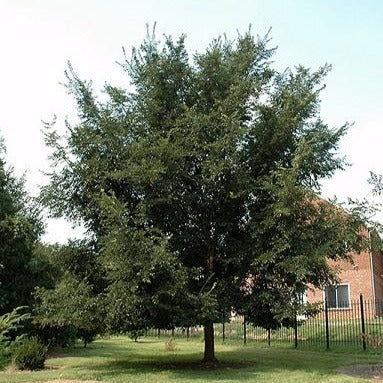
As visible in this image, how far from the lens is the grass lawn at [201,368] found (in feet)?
46.8

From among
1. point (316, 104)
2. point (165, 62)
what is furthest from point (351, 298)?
point (165, 62)

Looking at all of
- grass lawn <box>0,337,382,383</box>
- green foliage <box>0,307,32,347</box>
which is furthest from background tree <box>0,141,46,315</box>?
grass lawn <box>0,337,382,383</box>

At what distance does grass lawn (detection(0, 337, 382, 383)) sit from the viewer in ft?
46.8

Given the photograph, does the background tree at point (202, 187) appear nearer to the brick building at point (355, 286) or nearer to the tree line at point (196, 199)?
the tree line at point (196, 199)

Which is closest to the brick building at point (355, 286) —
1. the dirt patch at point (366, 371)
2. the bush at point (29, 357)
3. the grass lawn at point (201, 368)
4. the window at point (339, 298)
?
the window at point (339, 298)

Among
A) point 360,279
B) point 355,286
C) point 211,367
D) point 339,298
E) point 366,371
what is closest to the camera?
point 366,371

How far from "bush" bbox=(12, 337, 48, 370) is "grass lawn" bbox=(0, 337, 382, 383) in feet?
1.36

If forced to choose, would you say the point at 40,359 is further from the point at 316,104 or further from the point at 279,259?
the point at 316,104

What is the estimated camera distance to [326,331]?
24797 mm

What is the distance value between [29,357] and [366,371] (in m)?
9.50

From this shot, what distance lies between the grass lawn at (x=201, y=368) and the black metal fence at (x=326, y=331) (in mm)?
1446

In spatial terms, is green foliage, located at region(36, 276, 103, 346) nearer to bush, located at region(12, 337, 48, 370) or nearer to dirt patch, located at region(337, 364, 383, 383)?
bush, located at region(12, 337, 48, 370)

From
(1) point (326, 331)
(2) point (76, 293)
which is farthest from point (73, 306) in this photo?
(1) point (326, 331)

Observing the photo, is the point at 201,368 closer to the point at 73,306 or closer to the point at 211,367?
the point at 211,367
